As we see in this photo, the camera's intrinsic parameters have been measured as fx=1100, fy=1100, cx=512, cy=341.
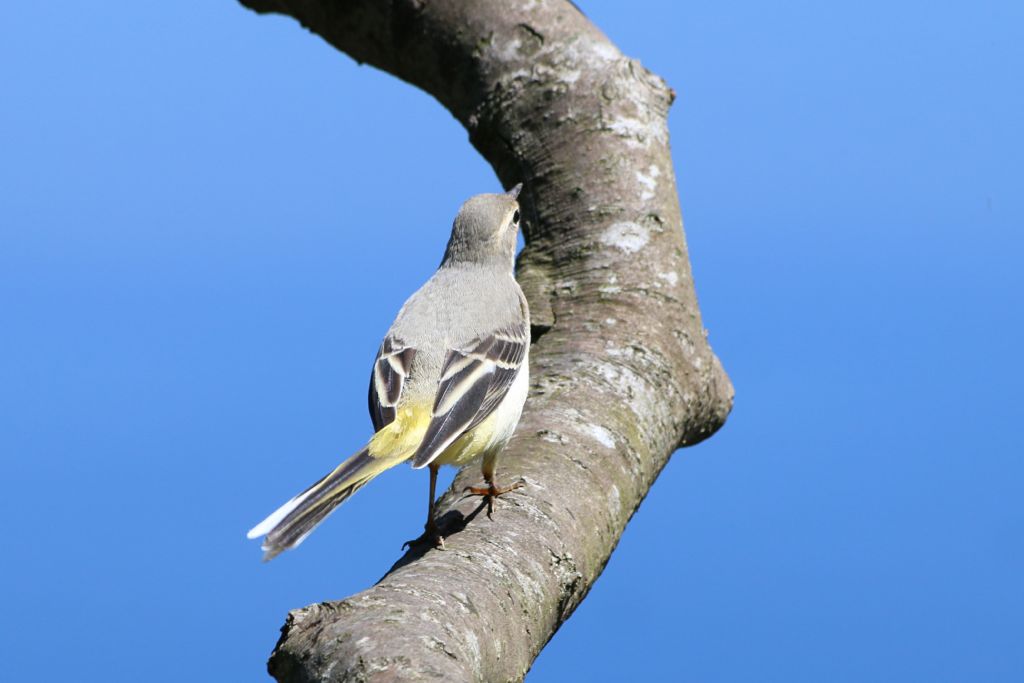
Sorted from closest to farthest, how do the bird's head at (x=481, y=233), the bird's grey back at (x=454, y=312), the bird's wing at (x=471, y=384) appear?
the bird's wing at (x=471, y=384) → the bird's grey back at (x=454, y=312) → the bird's head at (x=481, y=233)

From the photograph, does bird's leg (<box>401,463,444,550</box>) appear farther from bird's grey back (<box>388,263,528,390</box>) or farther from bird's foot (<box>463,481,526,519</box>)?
bird's grey back (<box>388,263,528,390</box>)

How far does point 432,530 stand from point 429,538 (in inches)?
2.4

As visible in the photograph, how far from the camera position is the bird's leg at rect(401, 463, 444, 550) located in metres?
3.54

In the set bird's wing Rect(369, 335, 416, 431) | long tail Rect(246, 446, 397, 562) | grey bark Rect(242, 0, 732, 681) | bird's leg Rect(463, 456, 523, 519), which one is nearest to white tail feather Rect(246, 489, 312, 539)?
long tail Rect(246, 446, 397, 562)

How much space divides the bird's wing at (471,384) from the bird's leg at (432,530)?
0.26 m

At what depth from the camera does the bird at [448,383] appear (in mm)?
3336

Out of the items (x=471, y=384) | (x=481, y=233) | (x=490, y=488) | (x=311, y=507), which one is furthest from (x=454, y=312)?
(x=311, y=507)

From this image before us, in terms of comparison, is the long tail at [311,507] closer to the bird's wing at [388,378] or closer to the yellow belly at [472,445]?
the bird's wing at [388,378]

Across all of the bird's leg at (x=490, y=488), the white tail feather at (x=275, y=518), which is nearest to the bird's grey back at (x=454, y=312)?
the bird's leg at (x=490, y=488)

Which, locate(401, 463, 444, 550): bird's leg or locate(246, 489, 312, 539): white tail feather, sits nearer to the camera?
locate(246, 489, 312, 539): white tail feather

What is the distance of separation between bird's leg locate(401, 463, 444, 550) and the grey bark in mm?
45

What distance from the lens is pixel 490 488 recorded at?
387 centimetres

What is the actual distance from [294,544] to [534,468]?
111 centimetres


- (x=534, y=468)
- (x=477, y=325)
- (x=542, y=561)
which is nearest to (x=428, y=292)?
(x=477, y=325)
